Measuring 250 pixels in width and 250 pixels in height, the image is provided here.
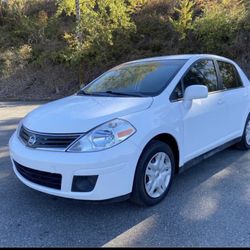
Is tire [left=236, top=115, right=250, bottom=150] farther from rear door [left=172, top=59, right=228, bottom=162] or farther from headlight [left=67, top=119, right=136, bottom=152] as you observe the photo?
headlight [left=67, top=119, right=136, bottom=152]

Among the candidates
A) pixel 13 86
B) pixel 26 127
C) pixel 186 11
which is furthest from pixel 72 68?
pixel 26 127

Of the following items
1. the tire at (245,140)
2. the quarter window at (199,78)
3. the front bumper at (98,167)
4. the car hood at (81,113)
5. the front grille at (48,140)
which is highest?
the quarter window at (199,78)

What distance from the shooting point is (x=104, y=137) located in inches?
130

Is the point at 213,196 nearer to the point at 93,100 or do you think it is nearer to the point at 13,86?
the point at 93,100

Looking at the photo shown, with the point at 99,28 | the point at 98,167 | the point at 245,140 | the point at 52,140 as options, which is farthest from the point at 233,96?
the point at 99,28

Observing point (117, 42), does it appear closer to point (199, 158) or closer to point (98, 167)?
point (199, 158)

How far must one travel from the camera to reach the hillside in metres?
13.7

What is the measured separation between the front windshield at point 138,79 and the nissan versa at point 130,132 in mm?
14

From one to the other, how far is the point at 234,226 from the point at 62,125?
76.5 inches

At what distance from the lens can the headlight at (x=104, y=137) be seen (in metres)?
3.25

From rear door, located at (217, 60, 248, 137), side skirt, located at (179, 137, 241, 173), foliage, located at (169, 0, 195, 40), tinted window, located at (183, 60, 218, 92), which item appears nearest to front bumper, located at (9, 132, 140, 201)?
side skirt, located at (179, 137, 241, 173)

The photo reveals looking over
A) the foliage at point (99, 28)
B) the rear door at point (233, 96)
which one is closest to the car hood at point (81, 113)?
the rear door at point (233, 96)

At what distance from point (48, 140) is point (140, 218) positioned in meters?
1.22

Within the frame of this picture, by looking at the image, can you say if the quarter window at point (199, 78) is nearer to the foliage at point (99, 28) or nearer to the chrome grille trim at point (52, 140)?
the chrome grille trim at point (52, 140)
